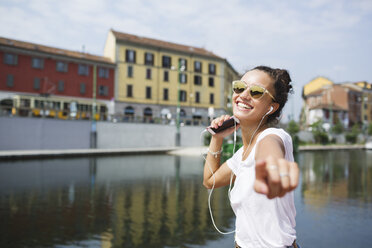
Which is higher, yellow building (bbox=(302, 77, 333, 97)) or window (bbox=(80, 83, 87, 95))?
yellow building (bbox=(302, 77, 333, 97))

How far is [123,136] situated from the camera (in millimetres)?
33219

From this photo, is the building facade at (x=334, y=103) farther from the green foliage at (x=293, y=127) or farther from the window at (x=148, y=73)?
the window at (x=148, y=73)

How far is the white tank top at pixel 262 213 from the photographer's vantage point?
1.53 m

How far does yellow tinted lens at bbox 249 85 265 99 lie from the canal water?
415 cm

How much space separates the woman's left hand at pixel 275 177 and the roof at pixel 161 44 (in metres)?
43.6

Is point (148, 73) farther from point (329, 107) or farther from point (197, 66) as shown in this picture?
point (329, 107)

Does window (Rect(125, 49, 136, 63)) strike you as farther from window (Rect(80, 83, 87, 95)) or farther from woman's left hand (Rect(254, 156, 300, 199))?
woman's left hand (Rect(254, 156, 300, 199))

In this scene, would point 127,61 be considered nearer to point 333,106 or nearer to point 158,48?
point 158,48

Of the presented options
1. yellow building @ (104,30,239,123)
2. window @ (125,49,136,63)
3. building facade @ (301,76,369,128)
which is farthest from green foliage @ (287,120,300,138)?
window @ (125,49,136,63)

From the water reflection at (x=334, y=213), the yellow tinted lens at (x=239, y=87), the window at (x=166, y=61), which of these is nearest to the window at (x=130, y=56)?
the window at (x=166, y=61)

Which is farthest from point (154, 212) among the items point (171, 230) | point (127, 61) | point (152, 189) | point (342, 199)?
point (127, 61)

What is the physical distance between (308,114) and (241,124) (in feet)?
228

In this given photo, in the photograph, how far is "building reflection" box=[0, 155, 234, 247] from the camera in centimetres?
558

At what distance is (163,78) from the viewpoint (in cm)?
4666
